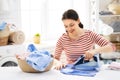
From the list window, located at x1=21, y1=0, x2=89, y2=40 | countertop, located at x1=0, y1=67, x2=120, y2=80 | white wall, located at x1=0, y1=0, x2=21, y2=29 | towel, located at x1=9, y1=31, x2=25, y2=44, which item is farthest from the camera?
window, located at x1=21, y1=0, x2=89, y2=40

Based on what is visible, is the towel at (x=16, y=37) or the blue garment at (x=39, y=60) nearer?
the blue garment at (x=39, y=60)

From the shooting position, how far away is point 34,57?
2.02 m

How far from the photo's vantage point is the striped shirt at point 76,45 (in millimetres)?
2627

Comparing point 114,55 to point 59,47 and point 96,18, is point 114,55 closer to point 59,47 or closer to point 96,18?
point 96,18

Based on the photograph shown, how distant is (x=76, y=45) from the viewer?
2.63 metres

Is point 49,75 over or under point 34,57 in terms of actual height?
under

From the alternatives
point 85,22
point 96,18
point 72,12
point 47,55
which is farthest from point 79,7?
point 47,55

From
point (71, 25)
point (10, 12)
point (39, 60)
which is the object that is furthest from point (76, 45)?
point (10, 12)

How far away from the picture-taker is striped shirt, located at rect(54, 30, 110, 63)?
263 cm

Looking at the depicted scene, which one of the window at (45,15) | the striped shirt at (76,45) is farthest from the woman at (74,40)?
the window at (45,15)

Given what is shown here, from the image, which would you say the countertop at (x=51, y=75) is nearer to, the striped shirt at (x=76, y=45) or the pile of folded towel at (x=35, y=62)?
the pile of folded towel at (x=35, y=62)

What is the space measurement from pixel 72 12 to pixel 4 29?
126 cm

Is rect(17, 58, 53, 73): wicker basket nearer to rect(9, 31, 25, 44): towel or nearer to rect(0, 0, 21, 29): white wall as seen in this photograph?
rect(9, 31, 25, 44): towel

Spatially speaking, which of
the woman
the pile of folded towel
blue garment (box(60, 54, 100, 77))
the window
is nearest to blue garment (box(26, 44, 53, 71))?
the pile of folded towel
